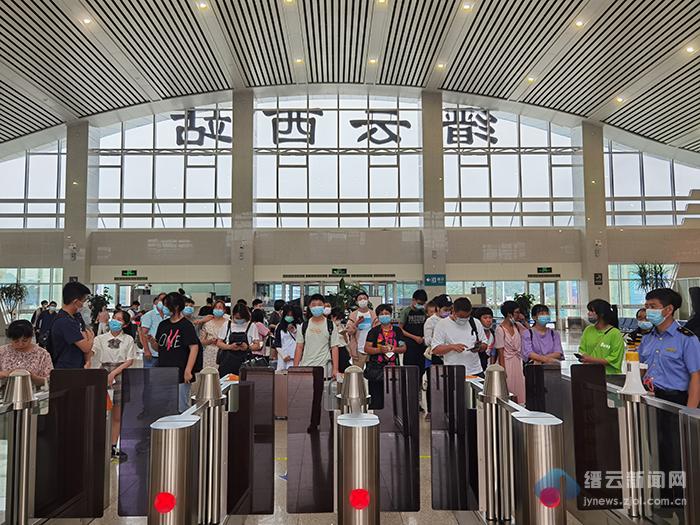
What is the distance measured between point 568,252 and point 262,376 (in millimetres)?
17871

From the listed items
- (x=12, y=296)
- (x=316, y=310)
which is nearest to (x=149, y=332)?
(x=316, y=310)

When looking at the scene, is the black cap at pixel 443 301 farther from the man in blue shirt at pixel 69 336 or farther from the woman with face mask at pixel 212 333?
the man in blue shirt at pixel 69 336

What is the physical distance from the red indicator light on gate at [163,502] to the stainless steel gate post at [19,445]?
4.72ft

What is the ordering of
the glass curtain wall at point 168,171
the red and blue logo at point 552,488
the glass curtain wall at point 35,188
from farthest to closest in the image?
the glass curtain wall at point 35,188 → the glass curtain wall at point 168,171 → the red and blue logo at point 552,488

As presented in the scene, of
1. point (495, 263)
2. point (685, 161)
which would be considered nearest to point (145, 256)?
point (495, 263)

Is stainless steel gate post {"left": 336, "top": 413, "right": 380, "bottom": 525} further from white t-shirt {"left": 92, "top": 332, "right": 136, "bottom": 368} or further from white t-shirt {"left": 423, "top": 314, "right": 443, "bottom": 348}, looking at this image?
white t-shirt {"left": 423, "top": 314, "right": 443, "bottom": 348}

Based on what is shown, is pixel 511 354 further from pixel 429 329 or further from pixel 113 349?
pixel 113 349

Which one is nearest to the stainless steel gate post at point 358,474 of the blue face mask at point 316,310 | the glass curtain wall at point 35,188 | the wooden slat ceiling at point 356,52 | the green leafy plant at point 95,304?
the blue face mask at point 316,310

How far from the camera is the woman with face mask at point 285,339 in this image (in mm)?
6859

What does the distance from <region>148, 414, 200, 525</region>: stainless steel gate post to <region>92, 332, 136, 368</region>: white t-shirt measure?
350cm

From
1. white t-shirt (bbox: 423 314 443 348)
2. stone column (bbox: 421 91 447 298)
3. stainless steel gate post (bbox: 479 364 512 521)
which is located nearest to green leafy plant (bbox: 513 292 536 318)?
stone column (bbox: 421 91 447 298)

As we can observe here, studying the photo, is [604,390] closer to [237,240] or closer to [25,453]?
[25,453]

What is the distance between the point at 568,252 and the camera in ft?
63.0

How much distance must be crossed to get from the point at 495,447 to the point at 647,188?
2053 centimetres
